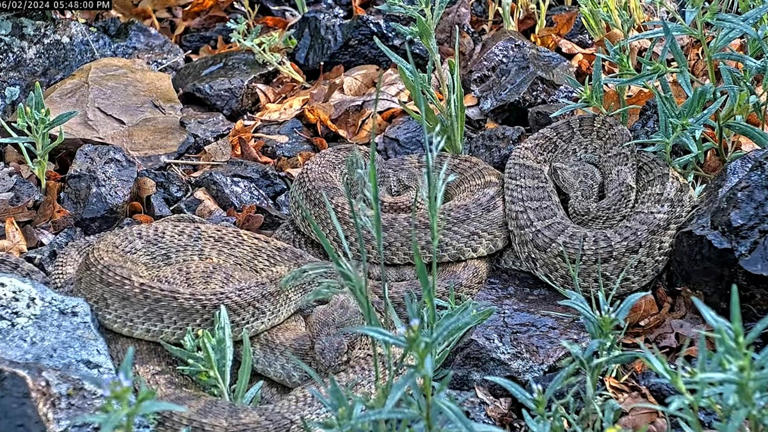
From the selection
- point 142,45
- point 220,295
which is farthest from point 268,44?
point 220,295

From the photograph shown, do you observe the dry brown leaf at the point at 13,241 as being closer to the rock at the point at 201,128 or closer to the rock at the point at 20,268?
the rock at the point at 20,268

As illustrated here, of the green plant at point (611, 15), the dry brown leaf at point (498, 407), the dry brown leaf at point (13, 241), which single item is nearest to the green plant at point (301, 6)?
the green plant at point (611, 15)

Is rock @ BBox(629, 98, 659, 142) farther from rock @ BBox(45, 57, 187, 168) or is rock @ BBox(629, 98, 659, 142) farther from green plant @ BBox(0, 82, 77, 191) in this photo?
green plant @ BBox(0, 82, 77, 191)

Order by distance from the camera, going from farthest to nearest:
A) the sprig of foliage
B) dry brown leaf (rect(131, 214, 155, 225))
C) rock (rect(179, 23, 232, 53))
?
1. rock (rect(179, 23, 232, 53))
2. dry brown leaf (rect(131, 214, 155, 225))
3. the sprig of foliage

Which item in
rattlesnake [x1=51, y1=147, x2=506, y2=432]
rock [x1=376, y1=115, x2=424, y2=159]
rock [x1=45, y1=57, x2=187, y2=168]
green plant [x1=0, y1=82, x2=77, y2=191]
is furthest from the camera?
rock [x1=45, y1=57, x2=187, y2=168]

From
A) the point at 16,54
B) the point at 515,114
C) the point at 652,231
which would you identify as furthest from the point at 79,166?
the point at 652,231

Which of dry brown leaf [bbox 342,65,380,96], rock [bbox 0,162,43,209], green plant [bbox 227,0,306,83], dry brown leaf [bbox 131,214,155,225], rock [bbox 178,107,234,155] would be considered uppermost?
green plant [bbox 227,0,306,83]

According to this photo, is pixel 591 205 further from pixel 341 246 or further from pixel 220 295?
pixel 220 295
